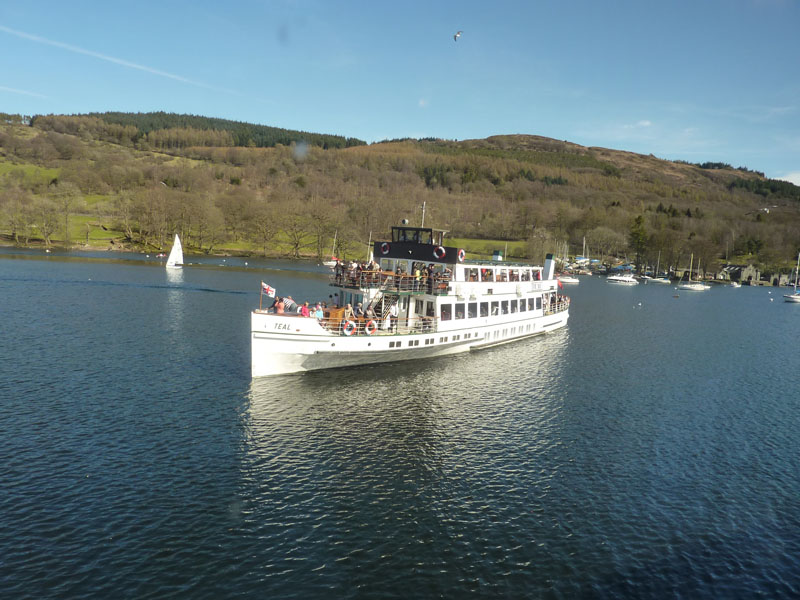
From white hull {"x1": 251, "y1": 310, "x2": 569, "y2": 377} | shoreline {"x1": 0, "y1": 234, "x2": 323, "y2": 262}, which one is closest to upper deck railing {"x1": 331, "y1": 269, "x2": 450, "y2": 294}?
white hull {"x1": 251, "y1": 310, "x2": 569, "y2": 377}

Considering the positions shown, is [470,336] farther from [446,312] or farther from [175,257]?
[175,257]

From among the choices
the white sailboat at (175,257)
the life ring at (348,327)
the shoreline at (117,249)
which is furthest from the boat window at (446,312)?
the shoreline at (117,249)

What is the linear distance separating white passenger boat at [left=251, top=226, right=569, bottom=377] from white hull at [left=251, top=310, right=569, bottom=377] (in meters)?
0.06

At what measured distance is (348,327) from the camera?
119 ft

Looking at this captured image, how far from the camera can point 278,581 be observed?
1569cm

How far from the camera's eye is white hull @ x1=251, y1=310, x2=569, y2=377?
33.7 metres

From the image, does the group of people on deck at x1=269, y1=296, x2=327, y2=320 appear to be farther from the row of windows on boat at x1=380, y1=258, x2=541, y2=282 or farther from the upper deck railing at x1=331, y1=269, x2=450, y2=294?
the row of windows on boat at x1=380, y1=258, x2=541, y2=282

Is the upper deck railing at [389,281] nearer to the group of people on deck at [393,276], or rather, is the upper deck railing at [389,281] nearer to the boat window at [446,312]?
the group of people on deck at [393,276]

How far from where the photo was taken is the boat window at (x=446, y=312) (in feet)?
141

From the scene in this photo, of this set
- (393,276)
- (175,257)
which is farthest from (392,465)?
(175,257)

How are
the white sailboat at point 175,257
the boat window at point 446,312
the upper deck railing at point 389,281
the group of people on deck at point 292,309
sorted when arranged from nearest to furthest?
the group of people on deck at point 292,309 → the upper deck railing at point 389,281 → the boat window at point 446,312 → the white sailboat at point 175,257

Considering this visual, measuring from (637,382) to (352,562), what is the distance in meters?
32.1

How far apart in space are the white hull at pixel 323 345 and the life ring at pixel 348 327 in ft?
1.40

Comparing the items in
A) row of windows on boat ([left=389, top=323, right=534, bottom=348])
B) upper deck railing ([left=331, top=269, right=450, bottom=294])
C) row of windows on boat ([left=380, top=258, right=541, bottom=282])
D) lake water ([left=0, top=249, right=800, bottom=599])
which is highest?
row of windows on boat ([left=380, top=258, right=541, bottom=282])
